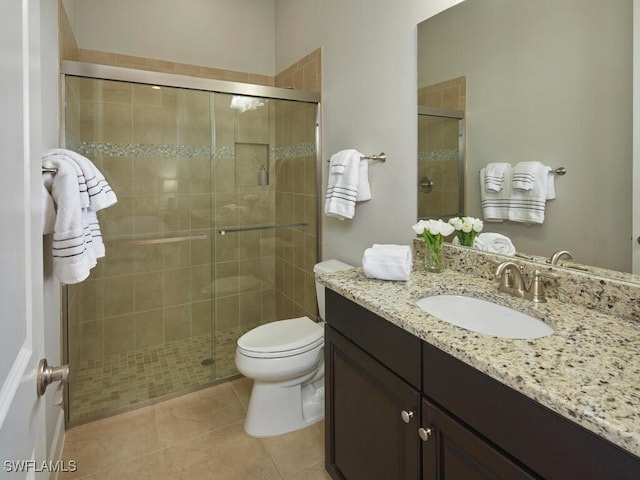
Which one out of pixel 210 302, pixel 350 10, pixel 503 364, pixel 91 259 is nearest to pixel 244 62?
pixel 350 10

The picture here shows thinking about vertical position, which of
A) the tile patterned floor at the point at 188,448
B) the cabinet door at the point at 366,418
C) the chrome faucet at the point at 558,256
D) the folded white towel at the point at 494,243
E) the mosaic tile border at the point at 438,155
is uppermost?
the mosaic tile border at the point at 438,155

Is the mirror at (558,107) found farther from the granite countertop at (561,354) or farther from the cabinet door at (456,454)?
the cabinet door at (456,454)

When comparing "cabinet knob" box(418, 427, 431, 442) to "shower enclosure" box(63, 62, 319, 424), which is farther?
"shower enclosure" box(63, 62, 319, 424)

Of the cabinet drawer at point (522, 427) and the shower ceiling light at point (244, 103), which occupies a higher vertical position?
the shower ceiling light at point (244, 103)

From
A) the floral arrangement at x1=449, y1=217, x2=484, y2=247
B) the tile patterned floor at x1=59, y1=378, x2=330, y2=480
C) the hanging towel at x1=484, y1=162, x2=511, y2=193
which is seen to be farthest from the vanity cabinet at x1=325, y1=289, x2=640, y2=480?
the hanging towel at x1=484, y1=162, x2=511, y2=193

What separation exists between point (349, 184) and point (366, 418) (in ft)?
3.82

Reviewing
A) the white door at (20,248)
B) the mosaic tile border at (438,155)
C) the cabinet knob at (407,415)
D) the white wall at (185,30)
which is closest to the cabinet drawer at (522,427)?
the cabinet knob at (407,415)

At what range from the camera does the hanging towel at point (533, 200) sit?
125 centimetres

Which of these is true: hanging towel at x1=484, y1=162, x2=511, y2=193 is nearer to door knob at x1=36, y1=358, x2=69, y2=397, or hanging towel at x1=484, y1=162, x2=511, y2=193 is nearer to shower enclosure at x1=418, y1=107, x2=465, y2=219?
shower enclosure at x1=418, y1=107, x2=465, y2=219

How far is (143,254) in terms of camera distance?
2389 millimetres

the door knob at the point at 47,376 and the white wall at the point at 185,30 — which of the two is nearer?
the door knob at the point at 47,376

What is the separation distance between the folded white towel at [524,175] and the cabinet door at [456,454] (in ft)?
2.72

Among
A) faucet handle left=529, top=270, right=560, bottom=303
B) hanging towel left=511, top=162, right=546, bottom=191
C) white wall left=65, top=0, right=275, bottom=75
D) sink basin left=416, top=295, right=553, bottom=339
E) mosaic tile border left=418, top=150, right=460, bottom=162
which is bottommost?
sink basin left=416, top=295, right=553, bottom=339

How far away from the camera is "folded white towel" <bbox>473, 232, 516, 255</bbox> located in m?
1.38
